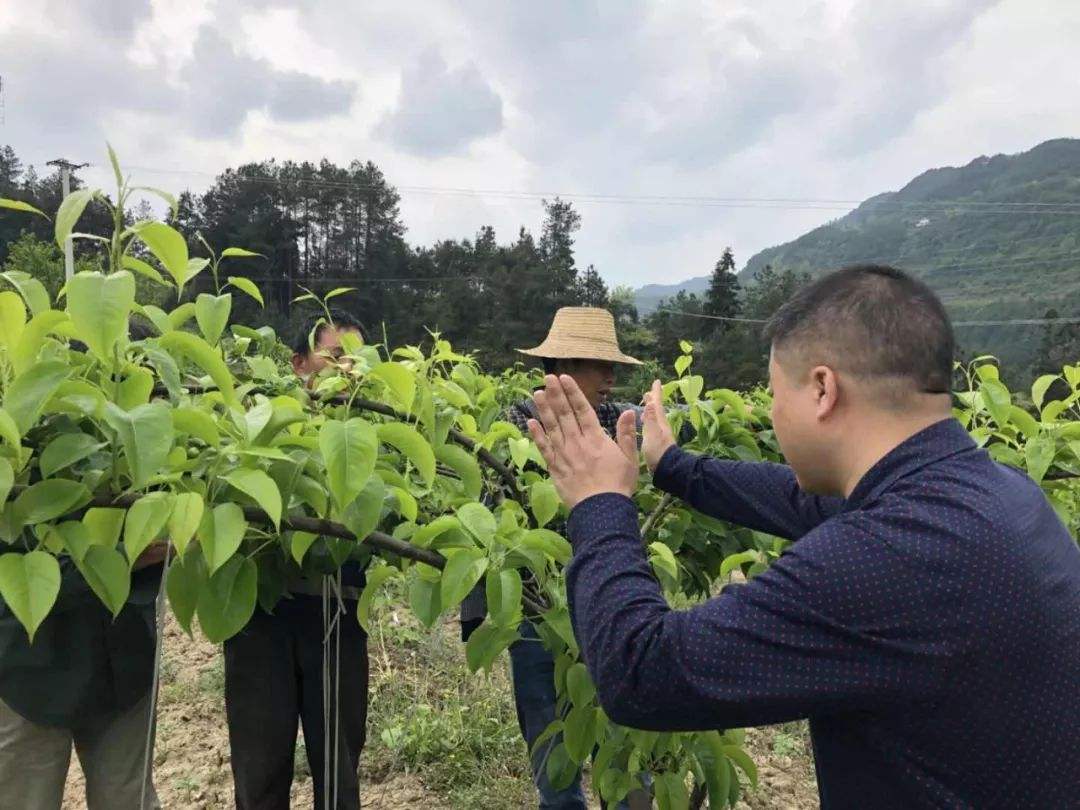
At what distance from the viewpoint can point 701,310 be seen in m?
43.7

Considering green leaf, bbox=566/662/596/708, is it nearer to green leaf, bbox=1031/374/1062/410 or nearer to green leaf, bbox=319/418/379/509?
green leaf, bbox=319/418/379/509

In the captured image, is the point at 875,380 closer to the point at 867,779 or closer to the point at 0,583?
the point at 867,779

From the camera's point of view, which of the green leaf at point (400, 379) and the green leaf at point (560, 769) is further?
the green leaf at point (560, 769)

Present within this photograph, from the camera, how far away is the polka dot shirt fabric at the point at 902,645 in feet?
2.89

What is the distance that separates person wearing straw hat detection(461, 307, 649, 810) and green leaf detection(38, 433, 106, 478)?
1315mm

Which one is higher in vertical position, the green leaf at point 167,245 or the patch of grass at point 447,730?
the green leaf at point 167,245

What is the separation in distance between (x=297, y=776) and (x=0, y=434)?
9.94ft

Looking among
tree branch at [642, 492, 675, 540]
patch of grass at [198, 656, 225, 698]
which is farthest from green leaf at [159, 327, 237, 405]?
patch of grass at [198, 656, 225, 698]

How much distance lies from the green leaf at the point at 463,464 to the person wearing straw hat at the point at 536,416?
2.91 feet

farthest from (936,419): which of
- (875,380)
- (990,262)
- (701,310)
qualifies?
(990,262)

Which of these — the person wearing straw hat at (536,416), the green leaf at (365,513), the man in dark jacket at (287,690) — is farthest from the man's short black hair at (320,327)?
the green leaf at (365,513)

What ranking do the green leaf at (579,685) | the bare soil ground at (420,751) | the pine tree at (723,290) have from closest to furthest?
the green leaf at (579,685), the bare soil ground at (420,751), the pine tree at (723,290)

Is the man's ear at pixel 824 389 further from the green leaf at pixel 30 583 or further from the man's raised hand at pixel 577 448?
the green leaf at pixel 30 583

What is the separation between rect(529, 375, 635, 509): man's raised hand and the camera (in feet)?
3.75
